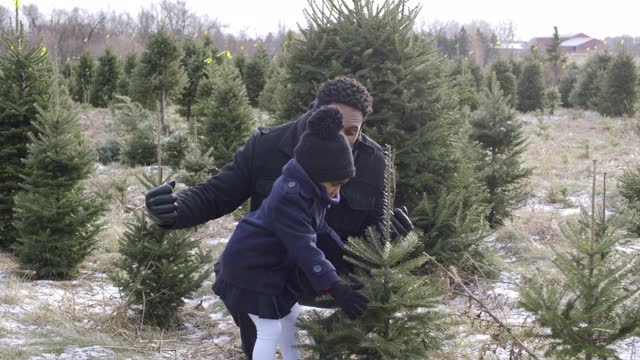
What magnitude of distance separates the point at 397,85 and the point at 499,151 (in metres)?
3.07

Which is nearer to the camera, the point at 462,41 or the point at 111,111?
the point at 111,111

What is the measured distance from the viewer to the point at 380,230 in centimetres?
311

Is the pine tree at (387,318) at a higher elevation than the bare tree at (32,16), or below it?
below

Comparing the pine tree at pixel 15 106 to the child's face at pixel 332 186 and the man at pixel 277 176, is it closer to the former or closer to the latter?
the man at pixel 277 176

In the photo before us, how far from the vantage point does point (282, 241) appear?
8.54ft

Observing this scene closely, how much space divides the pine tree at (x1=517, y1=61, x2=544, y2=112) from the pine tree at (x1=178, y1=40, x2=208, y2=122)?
10214 millimetres

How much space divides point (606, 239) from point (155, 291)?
9.24ft

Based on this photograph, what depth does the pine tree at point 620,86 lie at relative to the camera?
1755cm

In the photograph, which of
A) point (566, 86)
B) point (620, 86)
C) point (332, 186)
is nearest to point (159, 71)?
point (332, 186)

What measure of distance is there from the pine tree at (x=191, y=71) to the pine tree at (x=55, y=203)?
9474mm

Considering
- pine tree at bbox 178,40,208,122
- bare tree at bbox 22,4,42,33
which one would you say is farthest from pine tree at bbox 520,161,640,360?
bare tree at bbox 22,4,42,33

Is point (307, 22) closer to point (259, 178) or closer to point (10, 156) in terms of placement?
point (259, 178)

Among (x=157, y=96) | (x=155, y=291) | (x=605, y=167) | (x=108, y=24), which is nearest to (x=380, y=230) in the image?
(x=155, y=291)

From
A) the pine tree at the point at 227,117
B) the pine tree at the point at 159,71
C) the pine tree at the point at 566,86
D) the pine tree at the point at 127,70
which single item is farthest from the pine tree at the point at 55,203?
the pine tree at the point at 566,86
